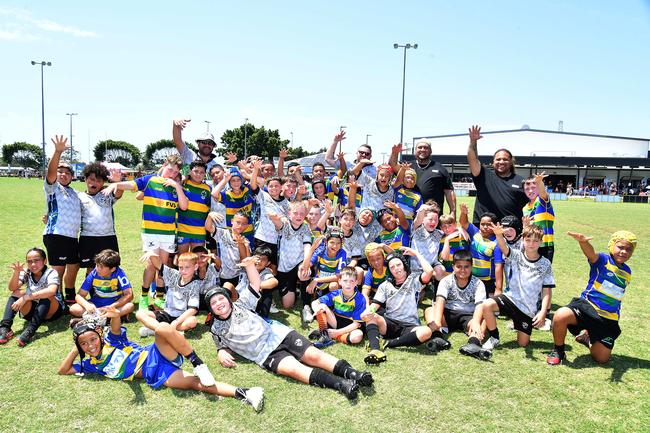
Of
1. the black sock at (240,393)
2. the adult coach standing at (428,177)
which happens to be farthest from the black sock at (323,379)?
the adult coach standing at (428,177)

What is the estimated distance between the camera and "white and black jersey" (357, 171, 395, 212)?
24.3ft

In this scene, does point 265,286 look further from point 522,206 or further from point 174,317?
point 522,206

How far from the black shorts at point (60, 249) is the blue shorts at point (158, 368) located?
2.77 m

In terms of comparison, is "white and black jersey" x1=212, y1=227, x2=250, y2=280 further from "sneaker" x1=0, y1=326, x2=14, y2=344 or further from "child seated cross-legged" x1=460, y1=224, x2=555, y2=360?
"child seated cross-legged" x1=460, y1=224, x2=555, y2=360

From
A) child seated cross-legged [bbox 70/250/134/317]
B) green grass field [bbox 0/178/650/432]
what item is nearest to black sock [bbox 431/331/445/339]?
green grass field [bbox 0/178/650/432]

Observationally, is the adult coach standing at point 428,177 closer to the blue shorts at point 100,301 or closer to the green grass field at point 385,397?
the green grass field at point 385,397

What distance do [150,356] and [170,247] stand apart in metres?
2.35

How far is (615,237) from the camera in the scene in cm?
493

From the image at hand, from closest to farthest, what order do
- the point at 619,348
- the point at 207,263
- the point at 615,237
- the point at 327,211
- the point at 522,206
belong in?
the point at 615,237, the point at 619,348, the point at 207,263, the point at 522,206, the point at 327,211

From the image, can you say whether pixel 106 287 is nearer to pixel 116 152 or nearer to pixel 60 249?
pixel 60 249

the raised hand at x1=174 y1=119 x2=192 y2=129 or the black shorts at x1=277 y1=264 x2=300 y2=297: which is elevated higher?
the raised hand at x1=174 y1=119 x2=192 y2=129

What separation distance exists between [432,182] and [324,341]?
3592mm

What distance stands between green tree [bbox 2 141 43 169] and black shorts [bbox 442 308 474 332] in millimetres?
102713

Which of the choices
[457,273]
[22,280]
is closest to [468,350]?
[457,273]
